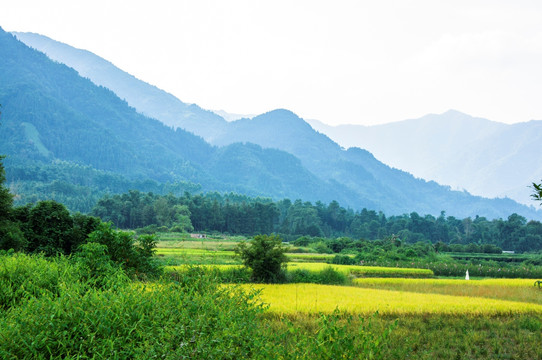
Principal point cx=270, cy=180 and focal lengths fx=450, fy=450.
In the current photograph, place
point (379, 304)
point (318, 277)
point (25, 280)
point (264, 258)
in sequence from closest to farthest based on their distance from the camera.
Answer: point (25, 280) < point (379, 304) < point (264, 258) < point (318, 277)

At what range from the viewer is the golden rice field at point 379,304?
40.9 ft

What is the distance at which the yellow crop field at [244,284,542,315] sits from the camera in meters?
12.5

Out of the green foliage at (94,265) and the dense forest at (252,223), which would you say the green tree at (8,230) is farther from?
the dense forest at (252,223)

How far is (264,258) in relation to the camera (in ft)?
63.3

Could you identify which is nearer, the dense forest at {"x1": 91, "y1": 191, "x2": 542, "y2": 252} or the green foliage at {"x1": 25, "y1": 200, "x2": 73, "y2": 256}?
the green foliage at {"x1": 25, "y1": 200, "x2": 73, "y2": 256}

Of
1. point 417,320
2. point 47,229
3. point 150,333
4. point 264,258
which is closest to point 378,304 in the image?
point 417,320

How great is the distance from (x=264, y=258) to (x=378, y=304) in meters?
7.14

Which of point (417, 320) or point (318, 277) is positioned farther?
point (318, 277)

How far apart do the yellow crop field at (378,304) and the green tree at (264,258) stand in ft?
10.8

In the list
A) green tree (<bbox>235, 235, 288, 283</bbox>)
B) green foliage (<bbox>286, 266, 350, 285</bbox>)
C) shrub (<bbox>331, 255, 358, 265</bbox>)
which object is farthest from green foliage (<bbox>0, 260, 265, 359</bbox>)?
shrub (<bbox>331, 255, 358, 265</bbox>)

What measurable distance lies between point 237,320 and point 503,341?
7379mm

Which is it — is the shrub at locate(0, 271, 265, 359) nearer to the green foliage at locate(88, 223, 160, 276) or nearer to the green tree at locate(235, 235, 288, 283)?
the green foliage at locate(88, 223, 160, 276)

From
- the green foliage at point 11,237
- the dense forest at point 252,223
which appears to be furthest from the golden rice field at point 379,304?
the dense forest at point 252,223

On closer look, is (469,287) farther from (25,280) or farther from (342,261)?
(25,280)
